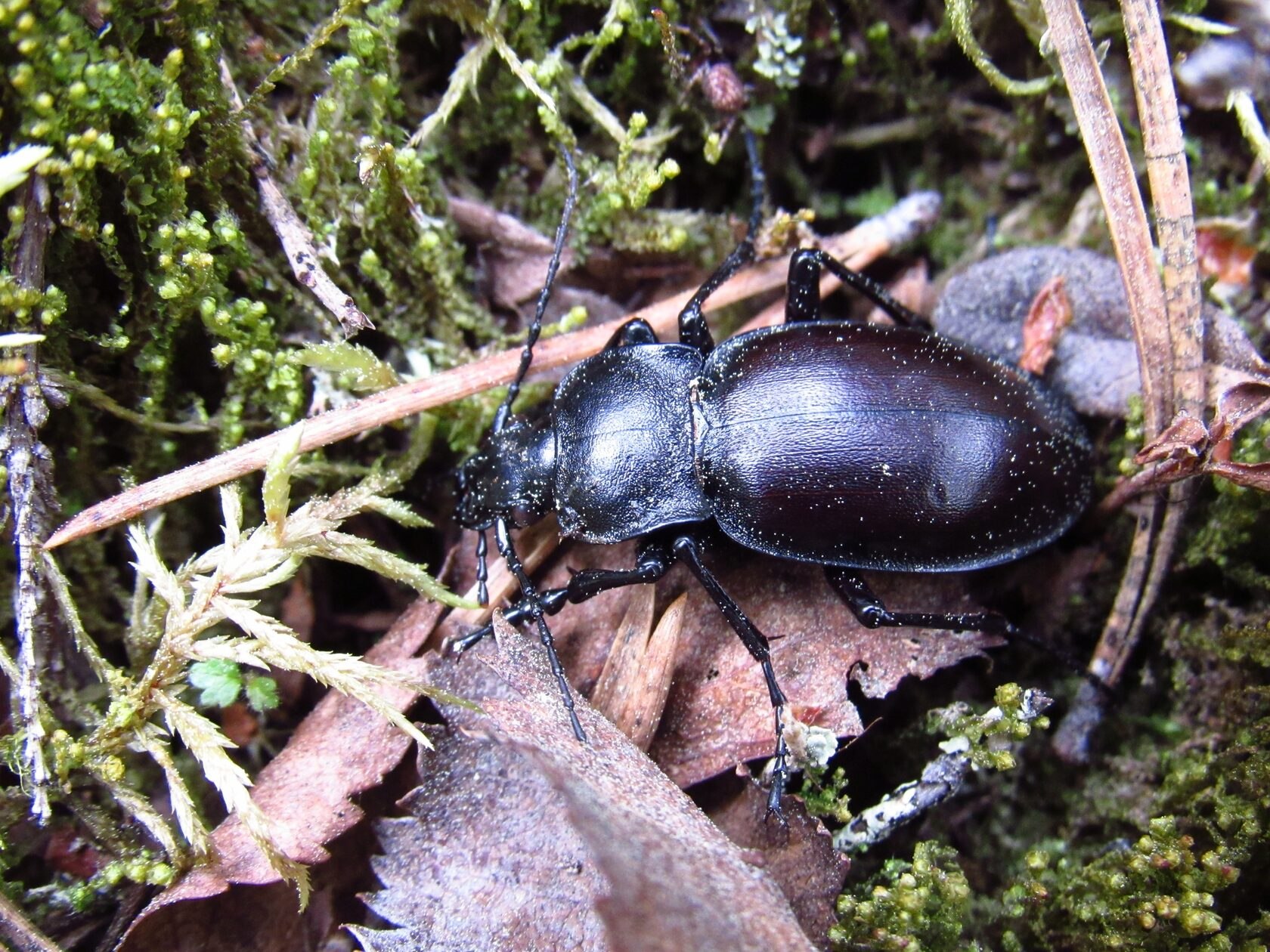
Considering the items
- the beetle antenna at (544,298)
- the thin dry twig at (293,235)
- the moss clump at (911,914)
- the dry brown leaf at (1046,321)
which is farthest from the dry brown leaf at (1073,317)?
the thin dry twig at (293,235)

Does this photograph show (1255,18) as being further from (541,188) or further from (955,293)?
(541,188)

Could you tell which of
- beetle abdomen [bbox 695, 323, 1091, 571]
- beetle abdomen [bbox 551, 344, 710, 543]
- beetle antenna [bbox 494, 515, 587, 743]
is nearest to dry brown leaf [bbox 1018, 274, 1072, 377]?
beetle abdomen [bbox 695, 323, 1091, 571]

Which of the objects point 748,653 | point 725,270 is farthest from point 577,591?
point 725,270

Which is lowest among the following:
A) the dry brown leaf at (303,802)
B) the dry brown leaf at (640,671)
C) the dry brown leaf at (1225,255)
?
the dry brown leaf at (303,802)

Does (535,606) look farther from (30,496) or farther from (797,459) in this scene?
(30,496)

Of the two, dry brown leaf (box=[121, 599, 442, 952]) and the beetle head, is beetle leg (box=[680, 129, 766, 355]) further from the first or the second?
dry brown leaf (box=[121, 599, 442, 952])

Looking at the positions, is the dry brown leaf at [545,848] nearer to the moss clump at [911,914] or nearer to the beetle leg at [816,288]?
the moss clump at [911,914]
